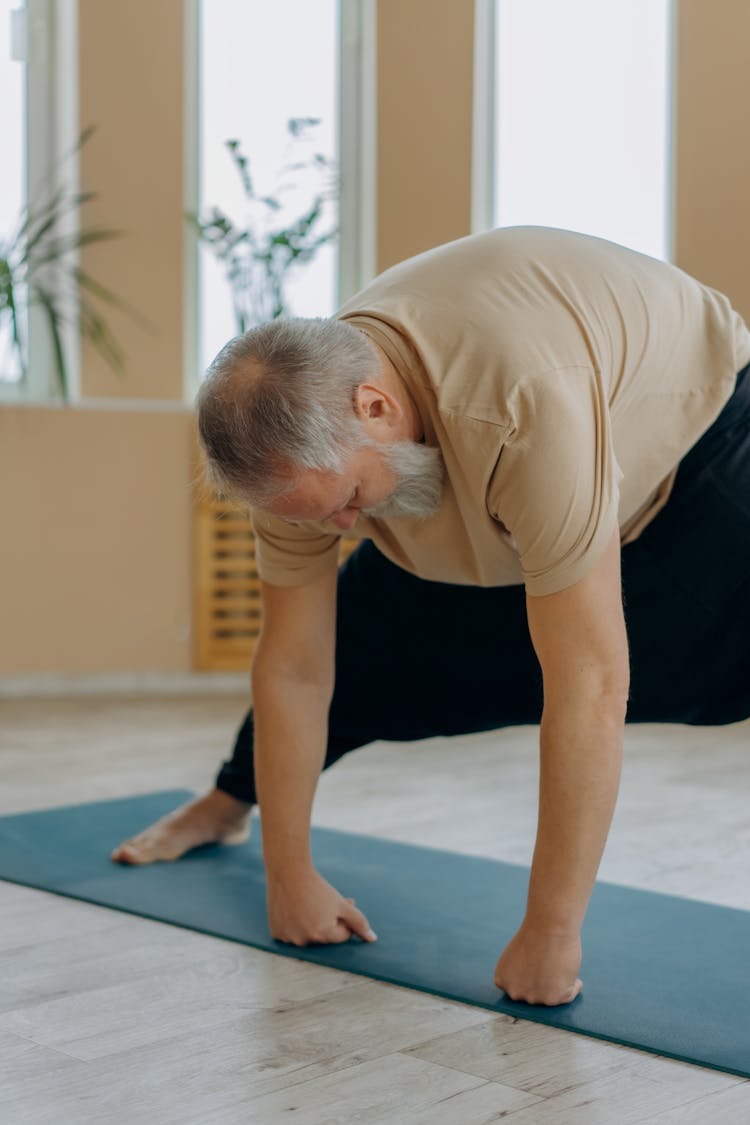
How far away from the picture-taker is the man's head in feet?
4.49

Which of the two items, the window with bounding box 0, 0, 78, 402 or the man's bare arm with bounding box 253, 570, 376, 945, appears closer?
the man's bare arm with bounding box 253, 570, 376, 945

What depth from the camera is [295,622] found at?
1762 mm

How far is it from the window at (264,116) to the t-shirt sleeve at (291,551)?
2582 millimetres

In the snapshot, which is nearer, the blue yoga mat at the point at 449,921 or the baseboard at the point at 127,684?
the blue yoga mat at the point at 449,921

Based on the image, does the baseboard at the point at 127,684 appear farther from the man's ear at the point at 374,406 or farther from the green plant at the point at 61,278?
the man's ear at the point at 374,406

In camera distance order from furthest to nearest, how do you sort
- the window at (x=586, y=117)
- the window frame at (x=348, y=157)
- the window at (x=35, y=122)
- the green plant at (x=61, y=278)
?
the window at (x=586, y=117) → the window frame at (x=348, y=157) → the window at (x=35, y=122) → the green plant at (x=61, y=278)


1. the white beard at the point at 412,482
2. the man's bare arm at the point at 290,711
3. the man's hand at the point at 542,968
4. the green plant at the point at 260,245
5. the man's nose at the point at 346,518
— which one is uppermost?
the green plant at the point at 260,245

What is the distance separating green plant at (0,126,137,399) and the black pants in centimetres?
229

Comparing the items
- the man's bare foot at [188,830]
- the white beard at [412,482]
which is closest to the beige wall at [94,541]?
the man's bare foot at [188,830]

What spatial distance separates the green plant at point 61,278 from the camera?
13.0 ft

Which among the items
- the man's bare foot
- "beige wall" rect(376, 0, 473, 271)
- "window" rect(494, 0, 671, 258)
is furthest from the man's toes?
"window" rect(494, 0, 671, 258)

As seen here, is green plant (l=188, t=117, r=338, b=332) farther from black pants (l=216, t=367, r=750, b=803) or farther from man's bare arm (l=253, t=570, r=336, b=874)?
man's bare arm (l=253, t=570, r=336, b=874)

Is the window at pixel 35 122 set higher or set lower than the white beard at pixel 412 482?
higher

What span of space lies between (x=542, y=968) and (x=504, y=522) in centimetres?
49
